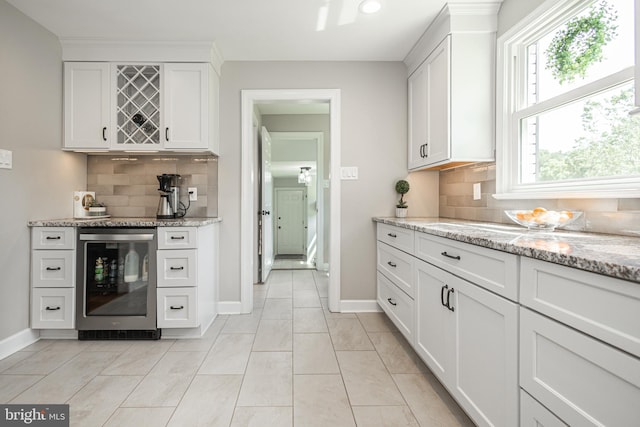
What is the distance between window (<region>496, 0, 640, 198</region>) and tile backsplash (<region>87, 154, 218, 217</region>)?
236 cm

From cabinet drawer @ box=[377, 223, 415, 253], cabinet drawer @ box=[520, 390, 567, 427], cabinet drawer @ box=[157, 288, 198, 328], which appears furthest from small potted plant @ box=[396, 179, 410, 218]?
cabinet drawer @ box=[520, 390, 567, 427]

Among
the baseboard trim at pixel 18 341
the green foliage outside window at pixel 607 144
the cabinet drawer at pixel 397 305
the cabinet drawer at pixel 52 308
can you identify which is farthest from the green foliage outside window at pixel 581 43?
the baseboard trim at pixel 18 341

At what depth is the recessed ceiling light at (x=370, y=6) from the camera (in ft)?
6.79

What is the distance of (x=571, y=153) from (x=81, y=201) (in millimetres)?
3571

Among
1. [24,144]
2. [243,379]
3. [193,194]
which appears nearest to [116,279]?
[193,194]

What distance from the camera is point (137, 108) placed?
8.61 feet

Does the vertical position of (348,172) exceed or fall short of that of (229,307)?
it exceeds it

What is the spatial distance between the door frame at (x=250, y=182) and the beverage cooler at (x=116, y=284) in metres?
Result: 0.79

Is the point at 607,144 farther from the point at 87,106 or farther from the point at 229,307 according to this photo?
the point at 87,106

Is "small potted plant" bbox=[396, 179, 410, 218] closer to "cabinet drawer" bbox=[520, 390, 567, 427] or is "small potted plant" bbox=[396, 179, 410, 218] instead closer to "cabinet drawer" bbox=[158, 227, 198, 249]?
"cabinet drawer" bbox=[158, 227, 198, 249]

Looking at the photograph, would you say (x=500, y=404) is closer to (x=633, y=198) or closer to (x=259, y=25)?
(x=633, y=198)

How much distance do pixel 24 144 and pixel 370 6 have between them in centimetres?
253

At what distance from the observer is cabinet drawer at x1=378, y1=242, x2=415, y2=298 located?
6.68 feet

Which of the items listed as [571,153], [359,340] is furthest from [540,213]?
[359,340]
